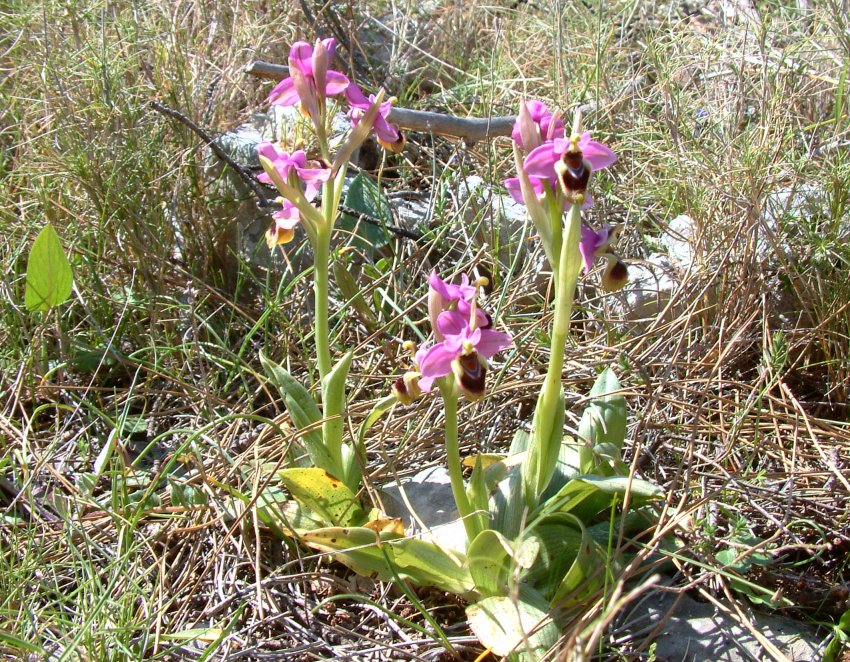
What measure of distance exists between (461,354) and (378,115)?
2.18 feet

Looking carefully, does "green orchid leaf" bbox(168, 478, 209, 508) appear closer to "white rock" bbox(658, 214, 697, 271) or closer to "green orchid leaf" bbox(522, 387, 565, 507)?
"green orchid leaf" bbox(522, 387, 565, 507)

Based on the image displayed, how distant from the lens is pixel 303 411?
1.81 m

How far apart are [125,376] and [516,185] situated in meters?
1.50

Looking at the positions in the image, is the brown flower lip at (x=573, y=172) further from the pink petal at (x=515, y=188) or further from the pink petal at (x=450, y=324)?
the pink petal at (x=450, y=324)

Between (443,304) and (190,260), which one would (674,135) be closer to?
(443,304)

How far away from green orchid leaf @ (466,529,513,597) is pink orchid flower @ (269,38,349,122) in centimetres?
93

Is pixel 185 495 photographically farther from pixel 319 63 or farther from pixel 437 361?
pixel 319 63

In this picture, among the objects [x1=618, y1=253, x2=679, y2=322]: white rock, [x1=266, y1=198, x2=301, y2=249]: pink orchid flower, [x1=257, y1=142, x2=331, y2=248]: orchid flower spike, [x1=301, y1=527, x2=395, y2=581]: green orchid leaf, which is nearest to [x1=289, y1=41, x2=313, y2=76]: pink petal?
[x1=257, y1=142, x2=331, y2=248]: orchid flower spike

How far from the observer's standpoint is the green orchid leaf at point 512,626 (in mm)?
1434

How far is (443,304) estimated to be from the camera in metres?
1.46

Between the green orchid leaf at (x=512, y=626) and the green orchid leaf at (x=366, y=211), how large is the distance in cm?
137

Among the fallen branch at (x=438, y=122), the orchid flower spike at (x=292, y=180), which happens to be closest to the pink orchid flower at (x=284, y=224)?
the orchid flower spike at (x=292, y=180)

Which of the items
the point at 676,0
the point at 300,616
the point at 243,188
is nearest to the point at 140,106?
the point at 243,188

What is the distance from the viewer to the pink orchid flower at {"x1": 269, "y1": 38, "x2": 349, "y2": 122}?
165 centimetres
